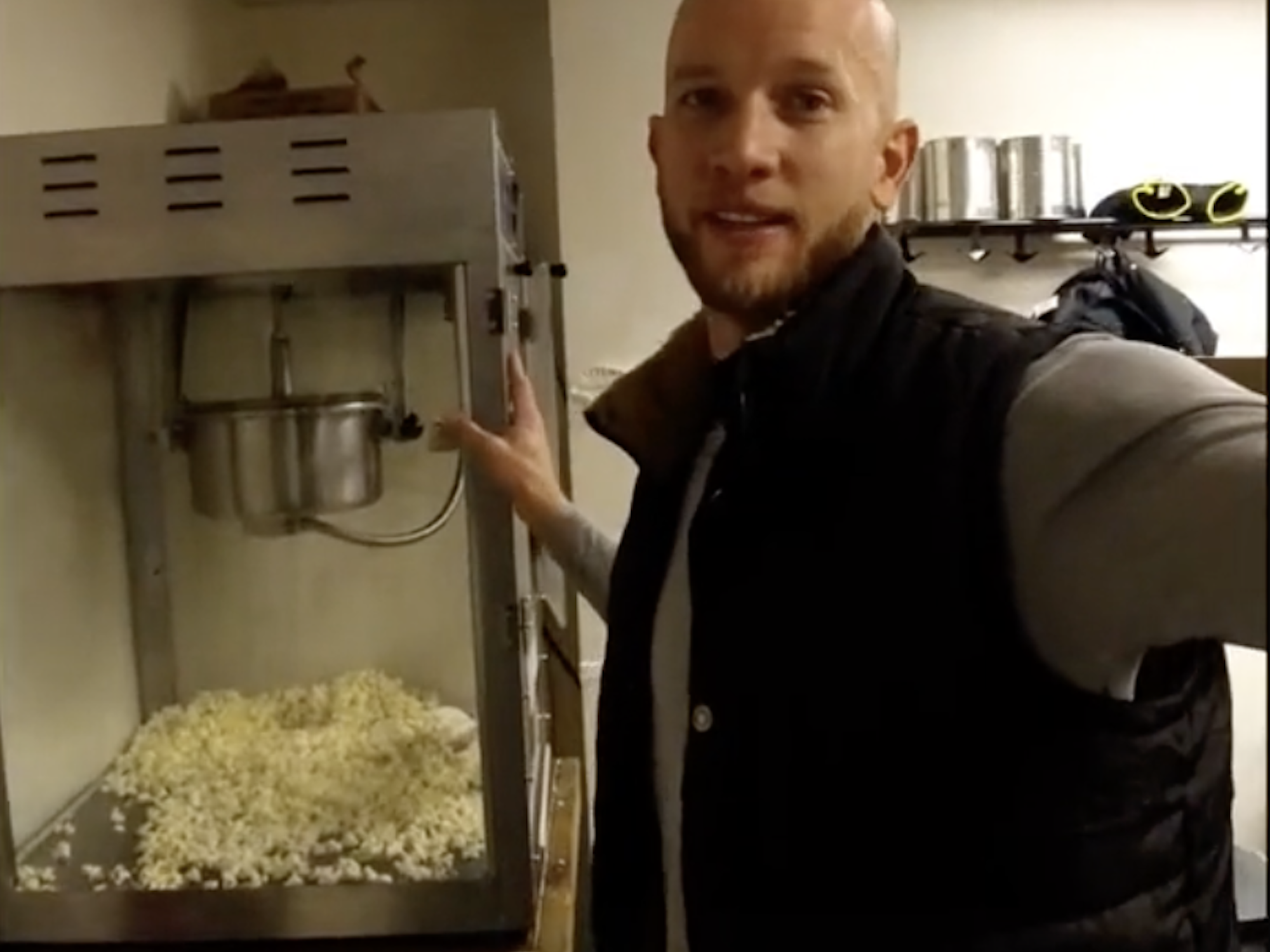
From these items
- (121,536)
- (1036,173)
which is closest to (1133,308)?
(1036,173)

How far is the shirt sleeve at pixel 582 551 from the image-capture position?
4.74 ft

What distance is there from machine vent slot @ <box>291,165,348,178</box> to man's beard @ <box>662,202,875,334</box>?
381mm

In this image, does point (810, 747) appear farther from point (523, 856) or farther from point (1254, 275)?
point (1254, 275)

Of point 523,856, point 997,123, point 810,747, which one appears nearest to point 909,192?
point 997,123

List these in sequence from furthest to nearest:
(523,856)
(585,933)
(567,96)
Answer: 1. (567,96)
2. (585,933)
3. (523,856)

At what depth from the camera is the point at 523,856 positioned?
128 cm

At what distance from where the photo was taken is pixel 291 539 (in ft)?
5.54

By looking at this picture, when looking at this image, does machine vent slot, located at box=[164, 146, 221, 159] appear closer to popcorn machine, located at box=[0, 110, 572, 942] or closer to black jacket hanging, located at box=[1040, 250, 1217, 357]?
popcorn machine, located at box=[0, 110, 572, 942]

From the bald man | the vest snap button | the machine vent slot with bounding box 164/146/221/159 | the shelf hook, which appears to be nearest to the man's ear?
the bald man

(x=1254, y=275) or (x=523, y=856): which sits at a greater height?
(x=1254, y=275)

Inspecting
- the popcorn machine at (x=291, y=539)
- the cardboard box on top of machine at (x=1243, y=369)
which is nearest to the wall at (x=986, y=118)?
Result: the popcorn machine at (x=291, y=539)

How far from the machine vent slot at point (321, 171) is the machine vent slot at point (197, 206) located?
7cm

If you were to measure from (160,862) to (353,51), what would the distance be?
160cm

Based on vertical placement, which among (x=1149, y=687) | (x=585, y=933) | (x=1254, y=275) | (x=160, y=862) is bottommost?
(x=585, y=933)
